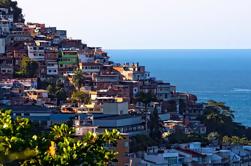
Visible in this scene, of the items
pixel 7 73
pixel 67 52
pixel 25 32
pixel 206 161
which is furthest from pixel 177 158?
pixel 25 32

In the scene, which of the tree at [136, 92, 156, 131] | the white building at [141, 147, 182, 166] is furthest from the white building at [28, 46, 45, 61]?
the white building at [141, 147, 182, 166]

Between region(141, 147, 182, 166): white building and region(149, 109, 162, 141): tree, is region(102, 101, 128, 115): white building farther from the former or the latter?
region(141, 147, 182, 166): white building

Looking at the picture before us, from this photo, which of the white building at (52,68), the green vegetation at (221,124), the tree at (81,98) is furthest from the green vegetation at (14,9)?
the green vegetation at (221,124)

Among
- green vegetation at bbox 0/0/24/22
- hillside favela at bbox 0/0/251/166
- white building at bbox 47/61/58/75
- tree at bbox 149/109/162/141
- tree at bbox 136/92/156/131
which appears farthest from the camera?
green vegetation at bbox 0/0/24/22

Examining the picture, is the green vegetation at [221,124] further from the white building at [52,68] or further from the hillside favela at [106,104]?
the white building at [52,68]

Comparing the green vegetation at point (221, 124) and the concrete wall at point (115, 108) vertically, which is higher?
the concrete wall at point (115, 108)

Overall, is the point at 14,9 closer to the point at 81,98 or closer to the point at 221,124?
the point at 81,98
